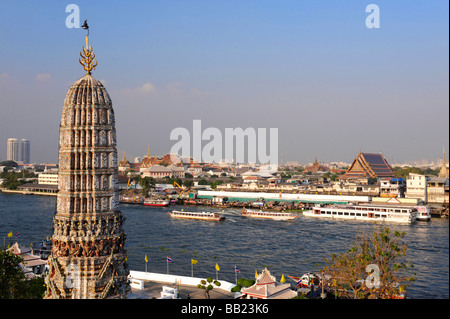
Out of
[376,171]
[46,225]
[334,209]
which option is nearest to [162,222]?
[46,225]

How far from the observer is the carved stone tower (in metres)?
11.7

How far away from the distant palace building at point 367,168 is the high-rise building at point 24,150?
139 metres

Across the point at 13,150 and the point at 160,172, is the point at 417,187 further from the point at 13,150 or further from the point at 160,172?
the point at 13,150

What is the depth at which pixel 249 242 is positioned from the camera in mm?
39312

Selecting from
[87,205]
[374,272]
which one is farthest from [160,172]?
[87,205]

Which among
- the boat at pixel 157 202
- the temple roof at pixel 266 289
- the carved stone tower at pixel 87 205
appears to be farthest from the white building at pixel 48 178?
the carved stone tower at pixel 87 205

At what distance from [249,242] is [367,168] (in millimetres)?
70127

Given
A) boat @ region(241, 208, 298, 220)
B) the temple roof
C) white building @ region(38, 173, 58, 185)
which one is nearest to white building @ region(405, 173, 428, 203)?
boat @ region(241, 208, 298, 220)

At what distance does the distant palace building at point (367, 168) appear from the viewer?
326 feet

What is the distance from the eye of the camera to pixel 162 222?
171 feet

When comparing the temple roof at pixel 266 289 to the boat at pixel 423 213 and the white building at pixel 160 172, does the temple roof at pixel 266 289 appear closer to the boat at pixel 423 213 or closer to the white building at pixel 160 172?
the boat at pixel 423 213

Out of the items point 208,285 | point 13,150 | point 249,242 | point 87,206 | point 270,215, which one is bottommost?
point 249,242
